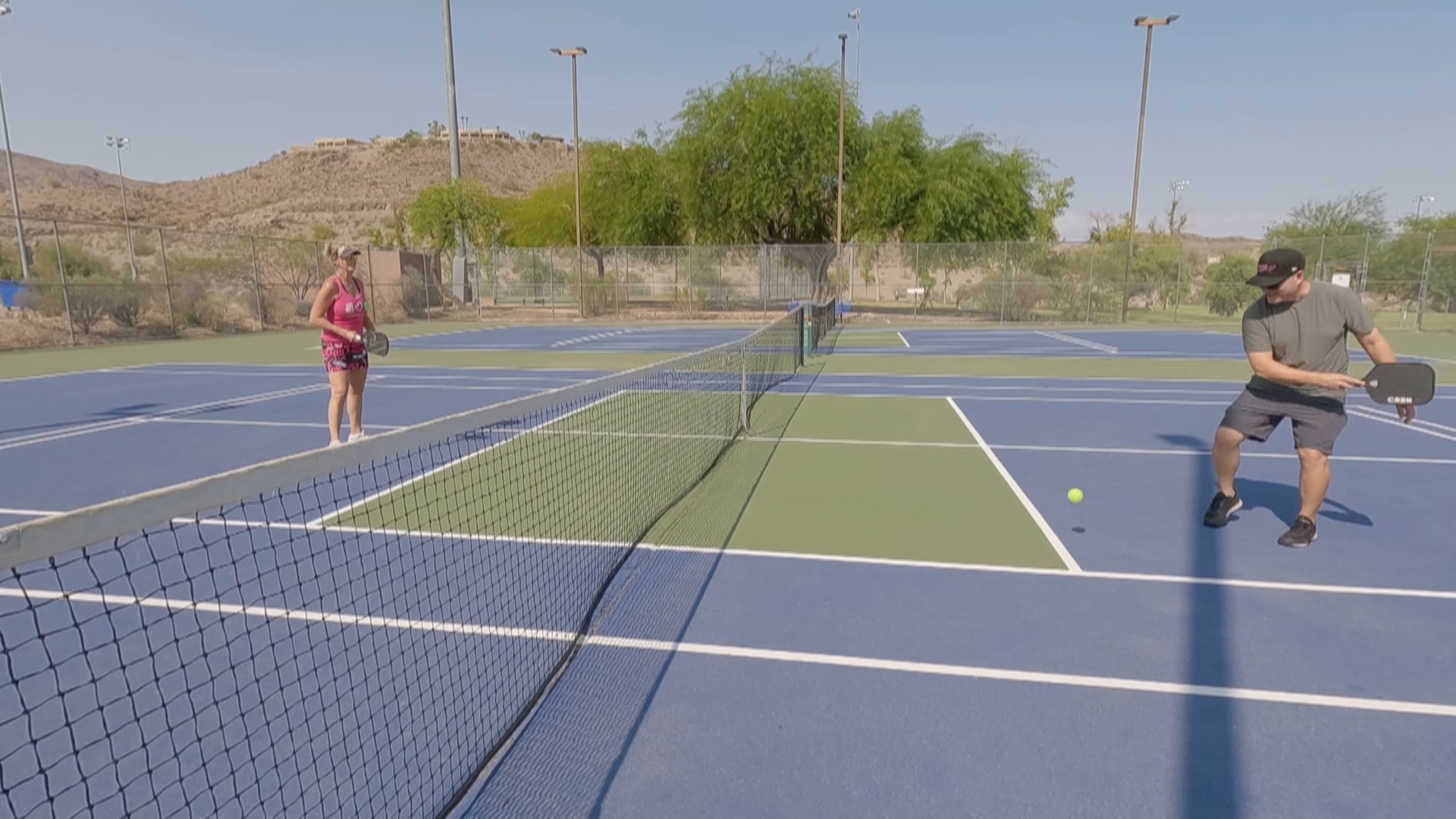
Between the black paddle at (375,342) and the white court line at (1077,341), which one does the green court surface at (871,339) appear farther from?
the black paddle at (375,342)

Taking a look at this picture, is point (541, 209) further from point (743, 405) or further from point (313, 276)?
point (743, 405)

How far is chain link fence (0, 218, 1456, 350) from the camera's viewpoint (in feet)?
77.9

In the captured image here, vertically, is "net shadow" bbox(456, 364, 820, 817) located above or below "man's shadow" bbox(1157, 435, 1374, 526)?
below

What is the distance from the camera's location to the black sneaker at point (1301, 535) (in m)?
5.21

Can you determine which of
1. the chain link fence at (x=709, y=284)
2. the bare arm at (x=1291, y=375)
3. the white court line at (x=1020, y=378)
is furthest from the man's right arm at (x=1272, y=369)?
the chain link fence at (x=709, y=284)

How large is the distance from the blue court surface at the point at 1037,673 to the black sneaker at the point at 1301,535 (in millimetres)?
128

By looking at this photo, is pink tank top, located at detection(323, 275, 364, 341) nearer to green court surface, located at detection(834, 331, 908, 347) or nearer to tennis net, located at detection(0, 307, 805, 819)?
tennis net, located at detection(0, 307, 805, 819)

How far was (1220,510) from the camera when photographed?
18.6 ft

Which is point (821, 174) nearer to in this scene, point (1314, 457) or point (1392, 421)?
point (1392, 421)

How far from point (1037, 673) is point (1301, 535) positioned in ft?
9.45

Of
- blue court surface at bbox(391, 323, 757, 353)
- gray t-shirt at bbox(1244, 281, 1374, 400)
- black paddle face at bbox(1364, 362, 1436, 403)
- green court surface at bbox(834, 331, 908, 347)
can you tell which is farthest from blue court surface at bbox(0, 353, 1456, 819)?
green court surface at bbox(834, 331, 908, 347)

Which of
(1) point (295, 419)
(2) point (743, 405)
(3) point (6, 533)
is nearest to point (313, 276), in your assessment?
(1) point (295, 419)

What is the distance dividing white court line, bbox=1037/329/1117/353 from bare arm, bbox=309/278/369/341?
17.5m

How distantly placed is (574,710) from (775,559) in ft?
6.62
